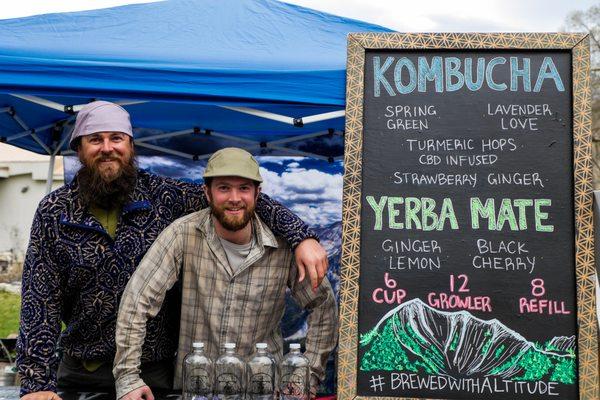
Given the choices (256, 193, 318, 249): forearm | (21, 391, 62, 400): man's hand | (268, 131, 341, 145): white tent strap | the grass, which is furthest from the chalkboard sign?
the grass

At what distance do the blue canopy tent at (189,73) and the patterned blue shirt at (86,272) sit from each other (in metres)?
0.51

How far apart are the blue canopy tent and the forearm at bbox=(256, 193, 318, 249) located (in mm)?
528

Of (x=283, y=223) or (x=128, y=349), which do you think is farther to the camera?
(x=283, y=223)

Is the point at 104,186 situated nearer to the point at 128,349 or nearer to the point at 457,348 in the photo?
the point at 128,349

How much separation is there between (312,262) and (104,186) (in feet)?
3.40

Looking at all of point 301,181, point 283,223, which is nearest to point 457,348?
point 283,223

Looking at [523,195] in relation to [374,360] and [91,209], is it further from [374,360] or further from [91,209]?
[91,209]

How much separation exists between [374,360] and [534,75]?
151cm

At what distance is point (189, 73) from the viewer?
3697mm

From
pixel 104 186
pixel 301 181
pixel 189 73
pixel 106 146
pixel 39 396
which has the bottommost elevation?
pixel 39 396

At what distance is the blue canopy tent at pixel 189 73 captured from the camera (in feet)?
12.1

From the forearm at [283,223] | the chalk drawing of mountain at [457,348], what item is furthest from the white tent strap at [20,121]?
the chalk drawing of mountain at [457,348]

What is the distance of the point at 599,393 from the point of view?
10.3ft

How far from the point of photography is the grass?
12.0 metres
